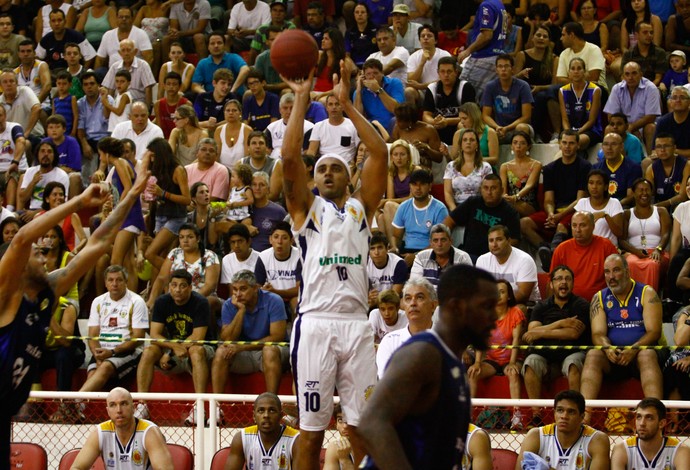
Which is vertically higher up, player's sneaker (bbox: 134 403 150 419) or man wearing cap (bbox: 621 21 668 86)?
man wearing cap (bbox: 621 21 668 86)

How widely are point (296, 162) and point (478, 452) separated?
11.1 feet

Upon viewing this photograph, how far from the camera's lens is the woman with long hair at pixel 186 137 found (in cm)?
1489

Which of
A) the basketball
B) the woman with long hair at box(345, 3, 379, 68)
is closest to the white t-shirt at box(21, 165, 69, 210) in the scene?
the woman with long hair at box(345, 3, 379, 68)

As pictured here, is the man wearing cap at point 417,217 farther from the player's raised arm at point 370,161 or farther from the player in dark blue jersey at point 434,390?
the player in dark blue jersey at point 434,390

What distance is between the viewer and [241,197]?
43.4 ft

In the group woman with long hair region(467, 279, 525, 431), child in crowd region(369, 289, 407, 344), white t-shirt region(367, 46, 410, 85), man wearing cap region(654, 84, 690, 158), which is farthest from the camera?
white t-shirt region(367, 46, 410, 85)

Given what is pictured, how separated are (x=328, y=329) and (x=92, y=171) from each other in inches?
366

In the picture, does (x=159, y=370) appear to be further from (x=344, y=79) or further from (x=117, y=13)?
(x=117, y=13)

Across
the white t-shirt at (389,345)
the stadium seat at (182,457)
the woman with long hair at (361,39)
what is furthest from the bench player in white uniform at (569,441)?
the woman with long hair at (361,39)

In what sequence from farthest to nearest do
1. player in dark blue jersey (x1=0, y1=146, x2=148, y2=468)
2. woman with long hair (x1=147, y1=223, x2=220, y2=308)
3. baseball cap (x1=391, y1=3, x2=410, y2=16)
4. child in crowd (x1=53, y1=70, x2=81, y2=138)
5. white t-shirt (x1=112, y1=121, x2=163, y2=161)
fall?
baseball cap (x1=391, y1=3, x2=410, y2=16) → child in crowd (x1=53, y1=70, x2=81, y2=138) → white t-shirt (x1=112, y1=121, x2=163, y2=161) → woman with long hair (x1=147, y1=223, x2=220, y2=308) → player in dark blue jersey (x1=0, y1=146, x2=148, y2=468)

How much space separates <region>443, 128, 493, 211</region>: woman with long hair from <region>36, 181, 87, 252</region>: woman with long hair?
4.38 meters

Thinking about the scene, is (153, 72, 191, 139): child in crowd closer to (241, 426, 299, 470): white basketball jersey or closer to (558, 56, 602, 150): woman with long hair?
(558, 56, 602, 150): woman with long hair

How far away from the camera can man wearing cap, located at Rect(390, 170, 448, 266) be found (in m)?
12.7

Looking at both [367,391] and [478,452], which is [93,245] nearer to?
[367,391]
